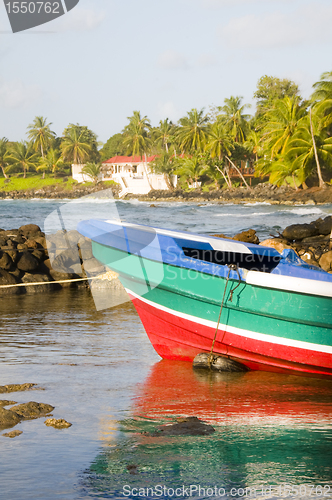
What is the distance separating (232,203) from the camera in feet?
208

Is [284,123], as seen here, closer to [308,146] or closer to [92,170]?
[308,146]

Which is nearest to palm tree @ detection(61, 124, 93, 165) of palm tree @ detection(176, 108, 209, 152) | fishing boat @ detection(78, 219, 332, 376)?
palm tree @ detection(176, 108, 209, 152)

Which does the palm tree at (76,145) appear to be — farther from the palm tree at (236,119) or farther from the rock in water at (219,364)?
the rock in water at (219,364)

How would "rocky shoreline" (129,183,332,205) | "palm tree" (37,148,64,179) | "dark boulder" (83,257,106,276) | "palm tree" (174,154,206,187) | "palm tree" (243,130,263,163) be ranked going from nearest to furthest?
"dark boulder" (83,257,106,276) → "rocky shoreline" (129,183,332,205) → "palm tree" (243,130,263,163) → "palm tree" (174,154,206,187) → "palm tree" (37,148,64,179)

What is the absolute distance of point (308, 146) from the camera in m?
51.0

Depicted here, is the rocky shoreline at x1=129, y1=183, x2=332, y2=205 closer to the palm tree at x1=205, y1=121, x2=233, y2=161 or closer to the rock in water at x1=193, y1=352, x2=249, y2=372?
the palm tree at x1=205, y1=121, x2=233, y2=161

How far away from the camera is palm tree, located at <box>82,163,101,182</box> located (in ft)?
327

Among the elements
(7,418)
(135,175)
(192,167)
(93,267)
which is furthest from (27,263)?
(135,175)

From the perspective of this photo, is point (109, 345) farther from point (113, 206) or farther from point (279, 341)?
point (279, 341)

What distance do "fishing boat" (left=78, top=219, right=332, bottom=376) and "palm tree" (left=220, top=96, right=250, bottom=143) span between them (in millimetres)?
65215

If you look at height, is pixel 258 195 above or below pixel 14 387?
above

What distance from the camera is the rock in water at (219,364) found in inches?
224

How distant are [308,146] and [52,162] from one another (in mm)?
70951

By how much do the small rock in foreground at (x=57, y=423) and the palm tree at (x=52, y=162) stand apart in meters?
109
